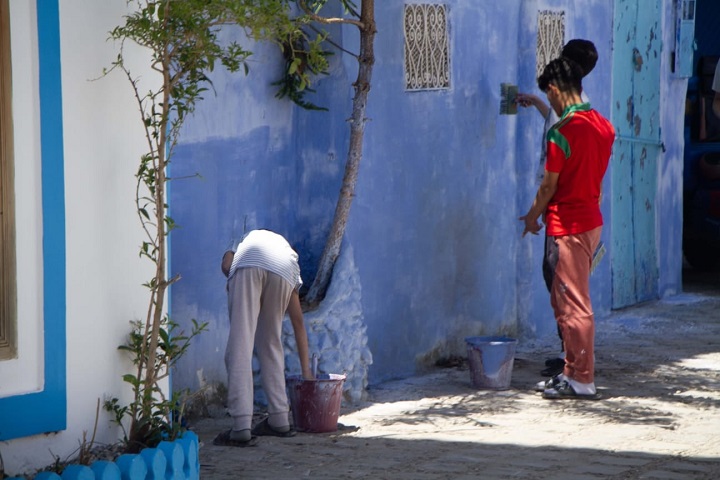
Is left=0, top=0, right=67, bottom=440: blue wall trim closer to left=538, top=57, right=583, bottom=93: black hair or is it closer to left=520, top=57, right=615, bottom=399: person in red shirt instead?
left=520, top=57, right=615, bottom=399: person in red shirt

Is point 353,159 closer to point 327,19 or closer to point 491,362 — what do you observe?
point 327,19

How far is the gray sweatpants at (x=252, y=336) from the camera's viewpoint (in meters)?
6.07

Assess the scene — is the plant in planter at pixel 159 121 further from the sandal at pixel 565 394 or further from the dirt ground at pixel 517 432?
the sandal at pixel 565 394

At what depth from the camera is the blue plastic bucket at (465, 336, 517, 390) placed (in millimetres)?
7676

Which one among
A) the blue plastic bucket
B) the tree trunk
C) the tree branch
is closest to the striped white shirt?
the tree trunk

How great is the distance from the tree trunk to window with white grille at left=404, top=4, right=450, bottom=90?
2.66 ft

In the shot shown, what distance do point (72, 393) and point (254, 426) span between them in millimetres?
1985

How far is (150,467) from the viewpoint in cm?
456

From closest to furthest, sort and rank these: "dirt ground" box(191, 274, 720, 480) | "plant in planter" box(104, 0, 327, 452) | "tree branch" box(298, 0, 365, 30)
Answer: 1. "plant in planter" box(104, 0, 327, 452)
2. "dirt ground" box(191, 274, 720, 480)
3. "tree branch" box(298, 0, 365, 30)

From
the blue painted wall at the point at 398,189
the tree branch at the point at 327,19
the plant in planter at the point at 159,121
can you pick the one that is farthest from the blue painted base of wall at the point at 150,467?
the tree branch at the point at 327,19

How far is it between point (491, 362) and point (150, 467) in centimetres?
349

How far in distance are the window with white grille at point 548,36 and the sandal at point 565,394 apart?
9.90ft

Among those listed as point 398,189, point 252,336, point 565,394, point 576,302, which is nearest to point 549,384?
point 565,394

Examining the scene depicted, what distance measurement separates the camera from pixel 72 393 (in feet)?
15.1
